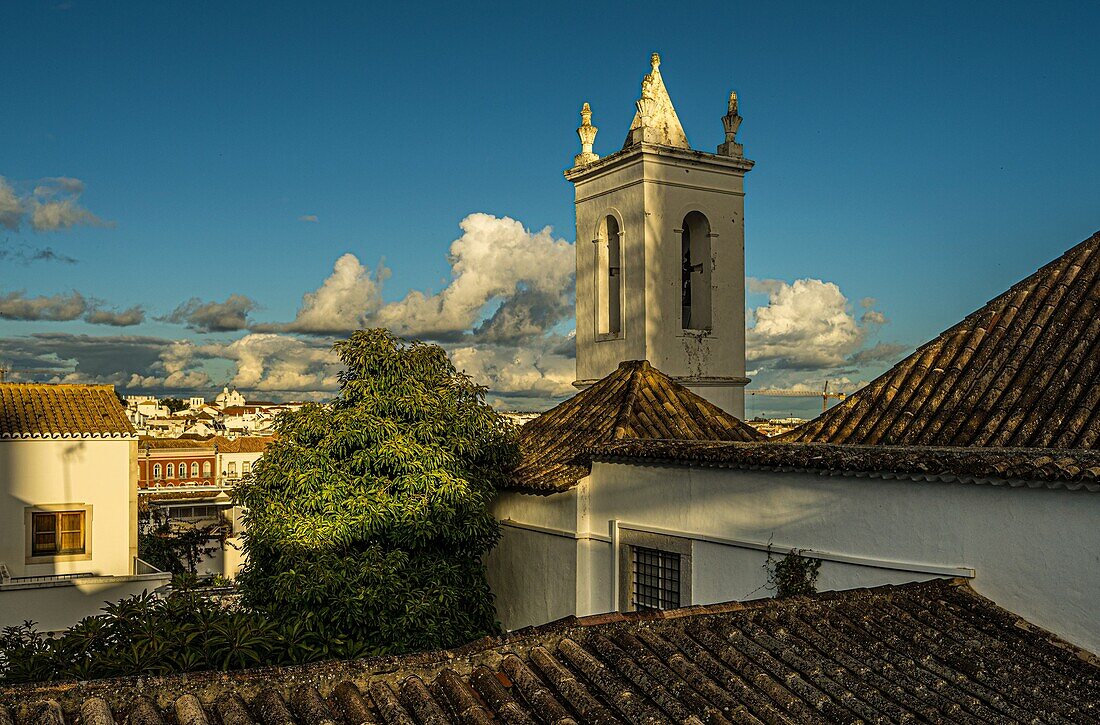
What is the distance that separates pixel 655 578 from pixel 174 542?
22691 millimetres

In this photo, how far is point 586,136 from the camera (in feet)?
63.6

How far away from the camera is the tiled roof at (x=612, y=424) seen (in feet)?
40.6

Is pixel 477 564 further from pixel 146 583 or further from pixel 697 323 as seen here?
pixel 146 583

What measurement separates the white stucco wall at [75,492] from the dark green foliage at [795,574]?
583 inches

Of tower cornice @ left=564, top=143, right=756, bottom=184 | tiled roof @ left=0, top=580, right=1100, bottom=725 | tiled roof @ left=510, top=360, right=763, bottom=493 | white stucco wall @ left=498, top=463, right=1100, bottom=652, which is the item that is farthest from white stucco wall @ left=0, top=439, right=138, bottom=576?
tiled roof @ left=0, top=580, right=1100, bottom=725

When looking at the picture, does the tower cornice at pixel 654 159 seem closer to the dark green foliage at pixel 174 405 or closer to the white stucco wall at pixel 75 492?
the white stucco wall at pixel 75 492


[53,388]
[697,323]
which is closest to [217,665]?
[697,323]

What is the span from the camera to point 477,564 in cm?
1202

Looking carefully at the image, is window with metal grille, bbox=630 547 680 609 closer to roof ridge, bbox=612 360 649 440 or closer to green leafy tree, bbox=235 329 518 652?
roof ridge, bbox=612 360 649 440

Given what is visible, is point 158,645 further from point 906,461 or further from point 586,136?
point 586,136

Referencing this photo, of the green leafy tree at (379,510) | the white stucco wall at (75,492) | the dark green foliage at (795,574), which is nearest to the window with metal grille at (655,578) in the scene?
the dark green foliage at (795,574)

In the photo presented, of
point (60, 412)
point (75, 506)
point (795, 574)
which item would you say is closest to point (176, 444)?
point (60, 412)

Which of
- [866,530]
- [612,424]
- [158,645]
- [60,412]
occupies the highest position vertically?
Result: [612,424]

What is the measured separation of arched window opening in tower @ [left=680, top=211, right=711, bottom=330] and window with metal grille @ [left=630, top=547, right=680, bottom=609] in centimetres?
766
